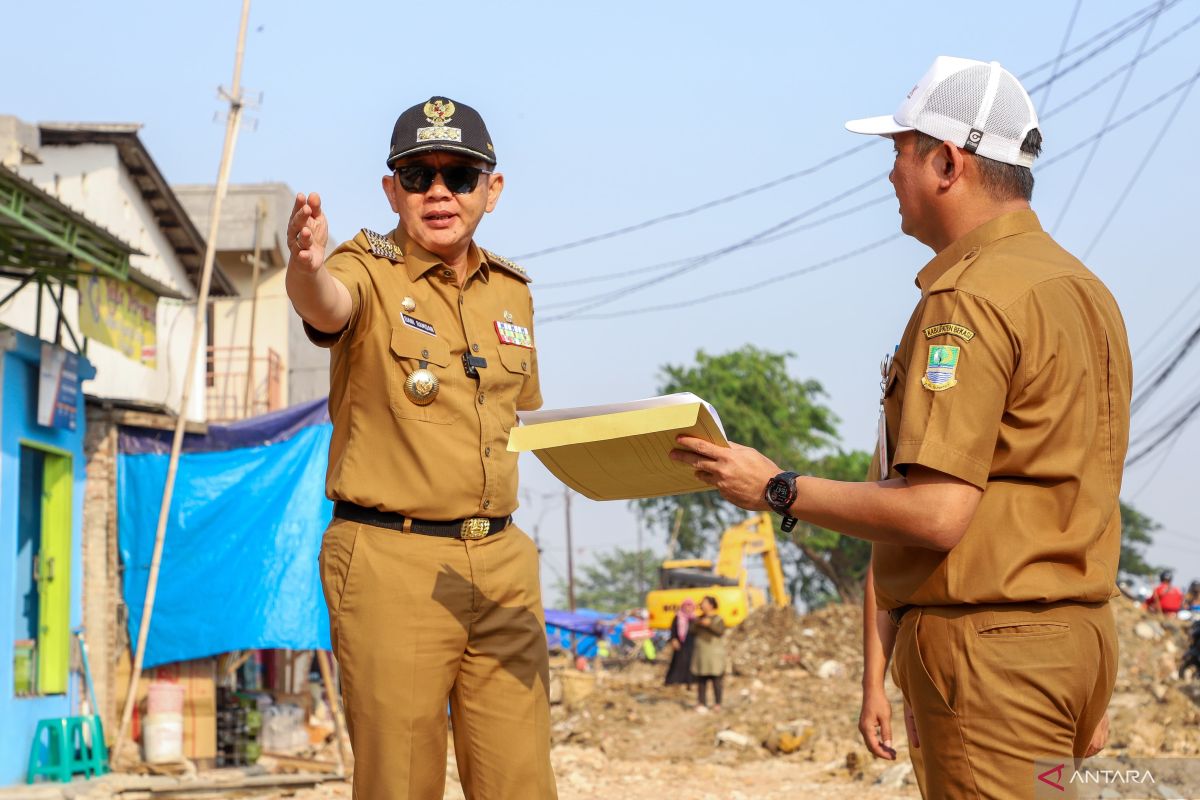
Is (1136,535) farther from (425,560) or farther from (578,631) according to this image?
(425,560)

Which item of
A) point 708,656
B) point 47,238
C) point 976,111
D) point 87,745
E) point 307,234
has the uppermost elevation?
point 47,238

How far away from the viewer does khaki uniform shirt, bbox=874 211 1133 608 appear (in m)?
2.62

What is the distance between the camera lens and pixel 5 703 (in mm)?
11133

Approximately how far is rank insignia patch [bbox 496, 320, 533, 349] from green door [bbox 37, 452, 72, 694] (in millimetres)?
9702

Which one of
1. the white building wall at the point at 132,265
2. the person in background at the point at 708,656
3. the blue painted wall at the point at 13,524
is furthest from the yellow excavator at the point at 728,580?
the blue painted wall at the point at 13,524

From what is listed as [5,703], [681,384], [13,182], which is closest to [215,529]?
[5,703]

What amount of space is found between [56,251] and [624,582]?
258 ft

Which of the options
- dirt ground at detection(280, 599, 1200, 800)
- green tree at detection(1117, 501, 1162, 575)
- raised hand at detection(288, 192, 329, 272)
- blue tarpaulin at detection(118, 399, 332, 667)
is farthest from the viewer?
green tree at detection(1117, 501, 1162, 575)

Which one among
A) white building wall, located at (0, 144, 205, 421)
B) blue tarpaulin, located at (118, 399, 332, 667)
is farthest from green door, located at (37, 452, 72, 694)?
white building wall, located at (0, 144, 205, 421)

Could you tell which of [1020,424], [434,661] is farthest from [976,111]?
[434,661]

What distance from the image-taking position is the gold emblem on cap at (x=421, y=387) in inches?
143

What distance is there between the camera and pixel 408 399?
3.64 meters

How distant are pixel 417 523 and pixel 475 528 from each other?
164 mm

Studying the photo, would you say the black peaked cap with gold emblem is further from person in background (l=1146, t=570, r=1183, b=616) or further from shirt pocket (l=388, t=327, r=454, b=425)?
person in background (l=1146, t=570, r=1183, b=616)
